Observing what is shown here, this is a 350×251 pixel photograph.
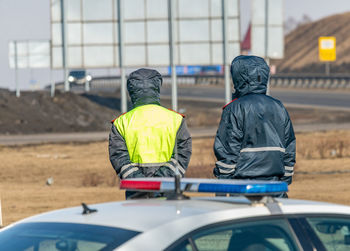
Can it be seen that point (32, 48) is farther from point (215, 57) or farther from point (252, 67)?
point (252, 67)

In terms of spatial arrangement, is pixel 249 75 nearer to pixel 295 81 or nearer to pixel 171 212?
pixel 171 212

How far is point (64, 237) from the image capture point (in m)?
3.61

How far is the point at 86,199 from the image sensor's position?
14.6 metres

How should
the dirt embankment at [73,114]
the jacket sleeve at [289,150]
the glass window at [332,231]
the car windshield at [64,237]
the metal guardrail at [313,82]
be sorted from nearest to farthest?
1. the car windshield at [64,237]
2. the glass window at [332,231]
3. the jacket sleeve at [289,150]
4. the dirt embankment at [73,114]
5. the metal guardrail at [313,82]

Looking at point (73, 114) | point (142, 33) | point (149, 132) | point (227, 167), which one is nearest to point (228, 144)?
point (227, 167)

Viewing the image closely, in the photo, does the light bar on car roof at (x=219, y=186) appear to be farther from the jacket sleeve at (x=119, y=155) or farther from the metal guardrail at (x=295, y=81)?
the metal guardrail at (x=295, y=81)

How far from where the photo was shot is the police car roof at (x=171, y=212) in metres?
3.60

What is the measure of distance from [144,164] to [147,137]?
20 cm

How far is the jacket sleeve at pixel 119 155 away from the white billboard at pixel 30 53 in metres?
44.2

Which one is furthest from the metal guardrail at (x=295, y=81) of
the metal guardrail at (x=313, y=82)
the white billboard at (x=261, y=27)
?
the white billboard at (x=261, y=27)

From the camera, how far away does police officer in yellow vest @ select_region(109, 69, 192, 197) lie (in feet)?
20.1

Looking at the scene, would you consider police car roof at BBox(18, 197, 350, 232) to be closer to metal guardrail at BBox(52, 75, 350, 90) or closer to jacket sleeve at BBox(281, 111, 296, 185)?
jacket sleeve at BBox(281, 111, 296, 185)

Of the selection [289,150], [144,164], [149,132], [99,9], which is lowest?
[144,164]

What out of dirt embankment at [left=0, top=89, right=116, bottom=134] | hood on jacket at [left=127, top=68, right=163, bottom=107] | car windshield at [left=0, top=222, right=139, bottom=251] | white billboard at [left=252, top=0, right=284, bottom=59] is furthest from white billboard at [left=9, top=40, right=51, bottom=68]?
car windshield at [left=0, top=222, right=139, bottom=251]
